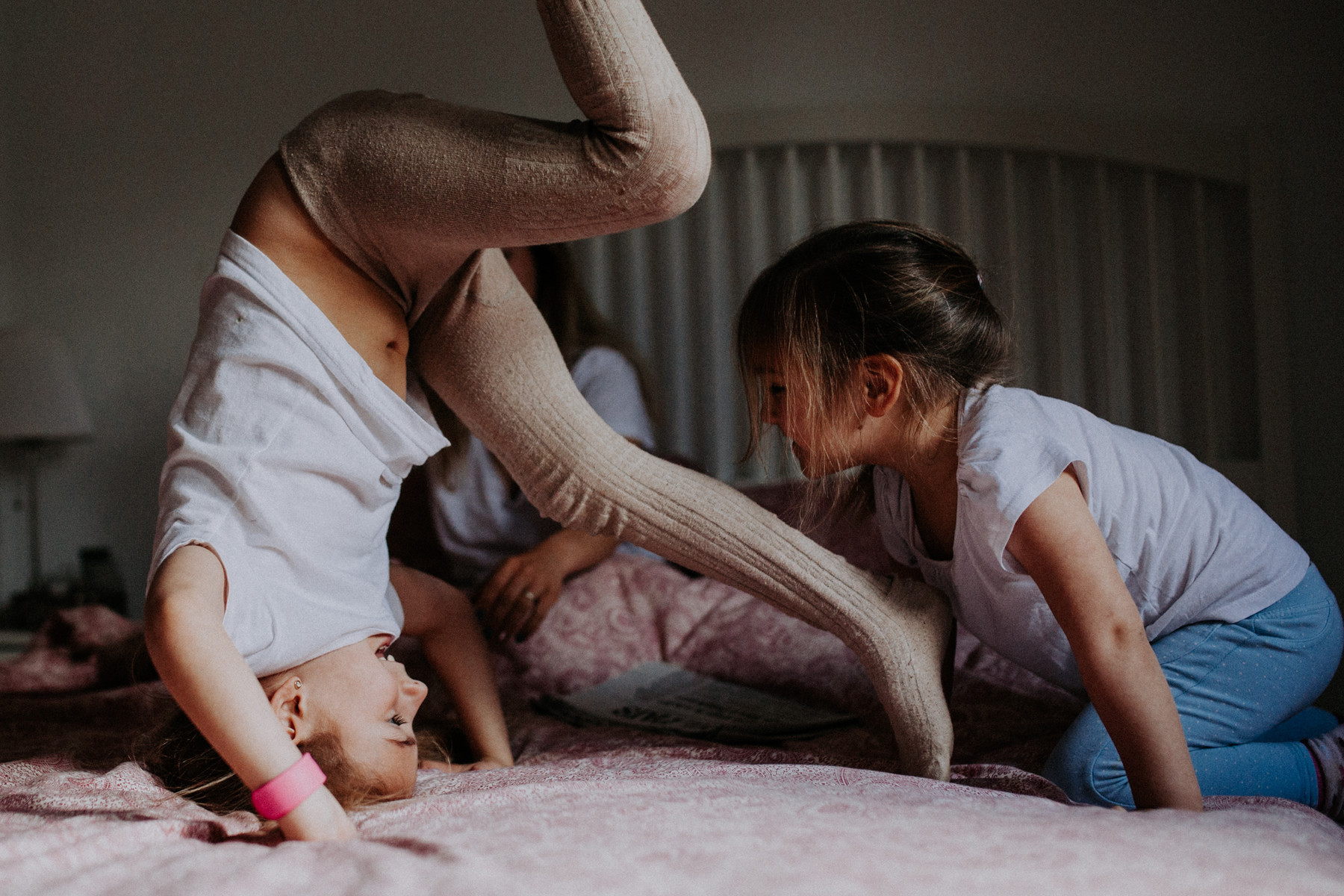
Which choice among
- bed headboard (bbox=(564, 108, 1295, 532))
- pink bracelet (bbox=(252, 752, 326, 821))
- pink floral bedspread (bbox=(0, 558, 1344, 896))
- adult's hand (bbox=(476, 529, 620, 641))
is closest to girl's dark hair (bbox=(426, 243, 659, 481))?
bed headboard (bbox=(564, 108, 1295, 532))

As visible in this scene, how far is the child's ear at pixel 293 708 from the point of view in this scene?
2.46 feet

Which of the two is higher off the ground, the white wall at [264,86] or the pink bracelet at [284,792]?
the white wall at [264,86]

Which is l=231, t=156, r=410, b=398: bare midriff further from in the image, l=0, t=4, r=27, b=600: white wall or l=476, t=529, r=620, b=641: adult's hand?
l=0, t=4, r=27, b=600: white wall

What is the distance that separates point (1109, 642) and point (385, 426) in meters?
0.63

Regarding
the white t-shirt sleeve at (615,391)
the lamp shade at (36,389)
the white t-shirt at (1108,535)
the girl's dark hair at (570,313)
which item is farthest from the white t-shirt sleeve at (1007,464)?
the lamp shade at (36,389)

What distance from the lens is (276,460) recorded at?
2.53 feet

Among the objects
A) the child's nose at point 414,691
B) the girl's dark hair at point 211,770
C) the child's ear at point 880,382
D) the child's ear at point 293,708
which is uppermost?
the child's ear at point 880,382

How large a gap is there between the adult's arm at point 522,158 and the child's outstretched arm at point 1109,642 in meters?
0.40

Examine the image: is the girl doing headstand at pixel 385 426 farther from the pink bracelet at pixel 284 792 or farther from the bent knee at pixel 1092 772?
the bent knee at pixel 1092 772

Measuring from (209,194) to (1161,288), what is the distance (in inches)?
77.2

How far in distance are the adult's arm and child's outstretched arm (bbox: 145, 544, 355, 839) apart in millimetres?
330

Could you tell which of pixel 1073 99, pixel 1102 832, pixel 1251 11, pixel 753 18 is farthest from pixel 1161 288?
pixel 1102 832

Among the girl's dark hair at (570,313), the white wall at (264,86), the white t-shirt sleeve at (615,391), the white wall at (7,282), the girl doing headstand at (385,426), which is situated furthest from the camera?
the white wall at (7,282)

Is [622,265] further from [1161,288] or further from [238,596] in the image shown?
[238,596]
